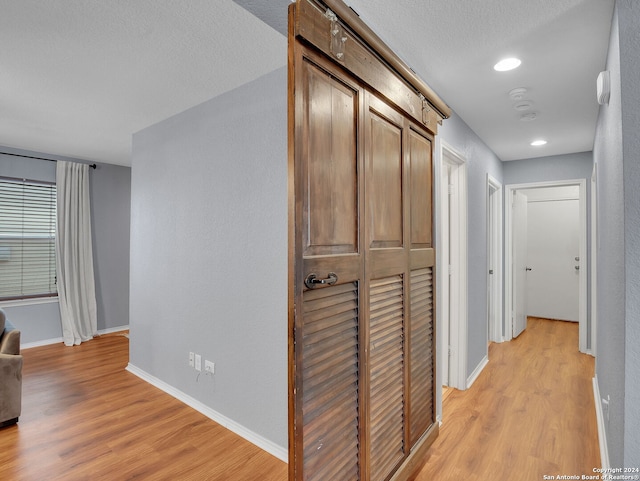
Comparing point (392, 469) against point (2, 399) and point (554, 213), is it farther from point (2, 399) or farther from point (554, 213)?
point (554, 213)

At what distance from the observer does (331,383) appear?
1338 mm

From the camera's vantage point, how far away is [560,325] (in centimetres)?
A: 556

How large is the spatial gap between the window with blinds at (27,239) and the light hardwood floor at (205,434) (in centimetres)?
125

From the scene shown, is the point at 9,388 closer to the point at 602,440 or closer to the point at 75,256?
the point at 75,256

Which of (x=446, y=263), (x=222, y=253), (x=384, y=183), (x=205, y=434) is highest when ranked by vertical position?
(x=384, y=183)

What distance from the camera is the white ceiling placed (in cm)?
171

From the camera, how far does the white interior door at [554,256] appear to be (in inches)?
228

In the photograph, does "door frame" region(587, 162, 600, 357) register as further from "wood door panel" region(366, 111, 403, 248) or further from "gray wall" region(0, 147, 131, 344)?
"gray wall" region(0, 147, 131, 344)

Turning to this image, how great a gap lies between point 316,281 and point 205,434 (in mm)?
1866

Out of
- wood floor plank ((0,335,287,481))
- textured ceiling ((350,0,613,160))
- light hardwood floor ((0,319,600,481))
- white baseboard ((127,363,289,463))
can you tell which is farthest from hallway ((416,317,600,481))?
textured ceiling ((350,0,613,160))

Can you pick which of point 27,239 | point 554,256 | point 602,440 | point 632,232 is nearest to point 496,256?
point 554,256

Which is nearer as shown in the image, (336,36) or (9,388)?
(336,36)

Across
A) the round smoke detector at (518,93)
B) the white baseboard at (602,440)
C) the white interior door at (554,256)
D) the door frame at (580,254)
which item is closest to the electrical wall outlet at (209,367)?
the white baseboard at (602,440)

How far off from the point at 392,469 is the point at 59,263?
4630mm
